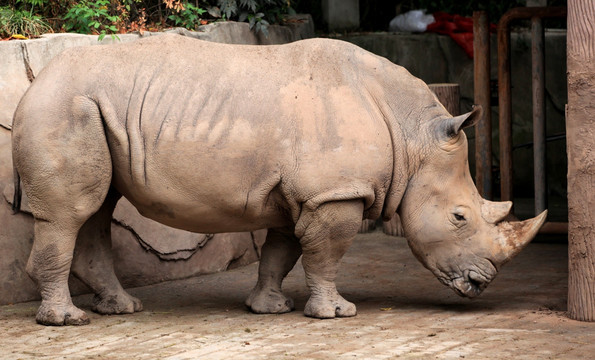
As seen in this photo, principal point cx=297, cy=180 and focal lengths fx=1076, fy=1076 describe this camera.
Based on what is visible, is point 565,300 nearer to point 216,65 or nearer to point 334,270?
point 334,270

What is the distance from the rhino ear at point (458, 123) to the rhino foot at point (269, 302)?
61.8 inches

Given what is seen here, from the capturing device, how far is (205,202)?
6.83m

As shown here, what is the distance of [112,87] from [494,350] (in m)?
2.84

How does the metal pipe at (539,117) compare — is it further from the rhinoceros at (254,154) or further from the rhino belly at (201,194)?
the rhino belly at (201,194)

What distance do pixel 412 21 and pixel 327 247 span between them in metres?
7.21

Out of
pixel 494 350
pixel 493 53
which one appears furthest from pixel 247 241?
pixel 493 53

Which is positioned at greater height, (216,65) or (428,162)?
(216,65)

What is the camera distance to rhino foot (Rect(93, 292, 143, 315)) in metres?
7.25

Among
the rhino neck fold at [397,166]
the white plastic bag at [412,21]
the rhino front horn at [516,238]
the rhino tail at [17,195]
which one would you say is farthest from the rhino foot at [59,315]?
the white plastic bag at [412,21]

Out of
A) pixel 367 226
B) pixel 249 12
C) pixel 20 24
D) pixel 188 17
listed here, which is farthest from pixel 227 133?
pixel 367 226

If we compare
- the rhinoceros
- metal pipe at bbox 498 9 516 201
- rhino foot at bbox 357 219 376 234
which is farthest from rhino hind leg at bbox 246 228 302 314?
rhino foot at bbox 357 219 376 234

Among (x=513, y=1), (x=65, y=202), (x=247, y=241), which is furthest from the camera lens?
(x=513, y=1)

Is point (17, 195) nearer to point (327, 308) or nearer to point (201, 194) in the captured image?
point (201, 194)

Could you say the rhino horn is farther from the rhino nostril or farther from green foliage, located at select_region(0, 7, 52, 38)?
green foliage, located at select_region(0, 7, 52, 38)
